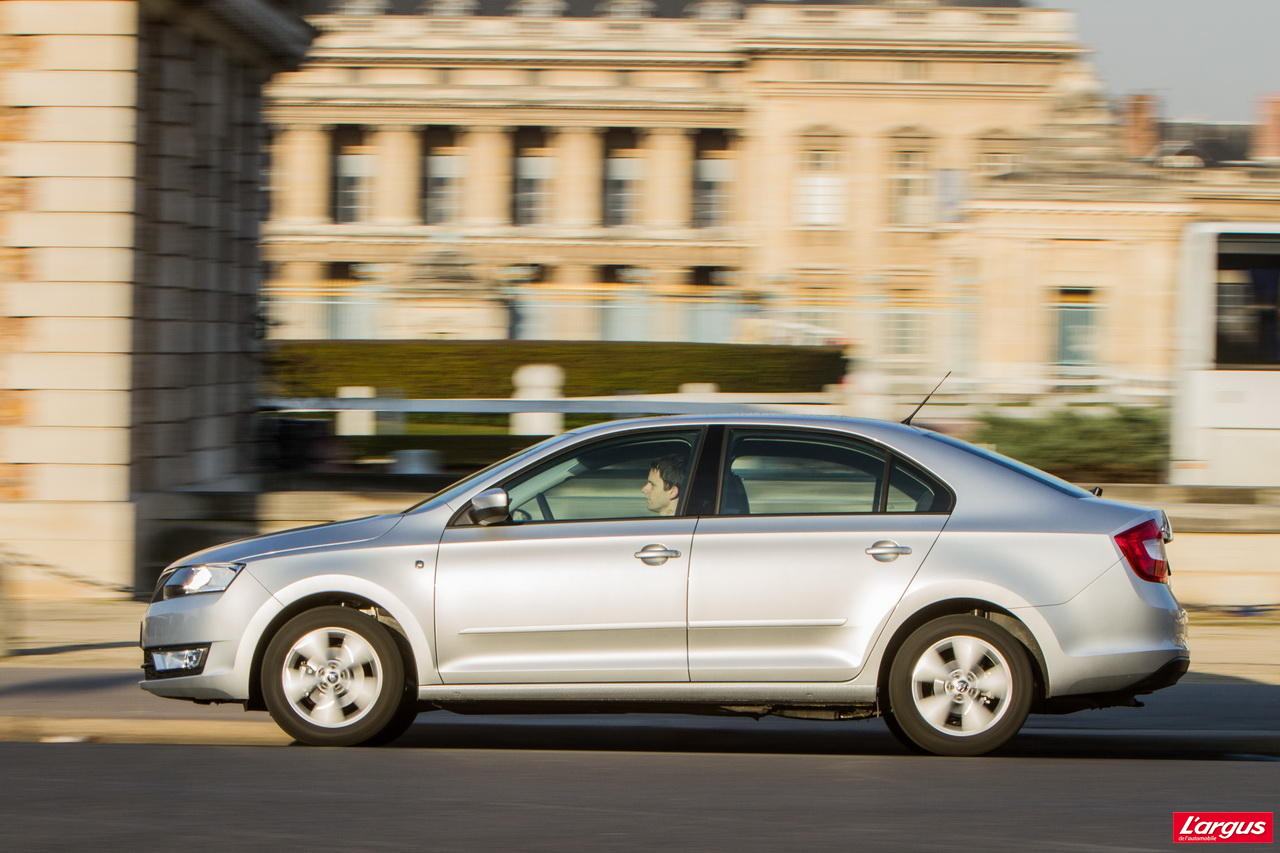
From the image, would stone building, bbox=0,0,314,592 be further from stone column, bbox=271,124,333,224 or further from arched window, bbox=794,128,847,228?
stone column, bbox=271,124,333,224

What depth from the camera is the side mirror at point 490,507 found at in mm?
7211

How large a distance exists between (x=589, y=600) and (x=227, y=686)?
157 centimetres

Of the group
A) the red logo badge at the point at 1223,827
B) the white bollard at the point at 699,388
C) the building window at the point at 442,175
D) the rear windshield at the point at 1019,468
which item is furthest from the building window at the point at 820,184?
the red logo badge at the point at 1223,827

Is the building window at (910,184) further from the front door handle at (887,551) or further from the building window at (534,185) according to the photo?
the front door handle at (887,551)

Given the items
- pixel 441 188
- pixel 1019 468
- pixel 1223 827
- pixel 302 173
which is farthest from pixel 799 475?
pixel 441 188

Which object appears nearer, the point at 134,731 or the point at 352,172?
the point at 134,731

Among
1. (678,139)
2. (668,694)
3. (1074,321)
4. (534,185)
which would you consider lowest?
(668,694)

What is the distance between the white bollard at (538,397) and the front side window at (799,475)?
886 centimetres

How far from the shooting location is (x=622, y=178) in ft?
236

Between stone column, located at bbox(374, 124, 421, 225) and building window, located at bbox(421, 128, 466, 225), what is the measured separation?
607 millimetres

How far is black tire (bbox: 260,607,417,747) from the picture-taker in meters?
7.27

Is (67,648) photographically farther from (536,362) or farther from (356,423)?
(536,362)

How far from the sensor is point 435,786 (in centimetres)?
663

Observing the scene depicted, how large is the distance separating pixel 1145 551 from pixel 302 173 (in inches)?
2586
